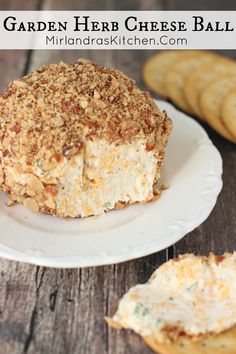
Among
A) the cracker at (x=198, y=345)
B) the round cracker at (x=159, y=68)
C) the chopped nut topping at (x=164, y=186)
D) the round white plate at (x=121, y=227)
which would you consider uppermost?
the round cracker at (x=159, y=68)

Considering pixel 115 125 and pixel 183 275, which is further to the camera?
pixel 115 125

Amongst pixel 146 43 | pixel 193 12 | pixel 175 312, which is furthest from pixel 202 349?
pixel 193 12

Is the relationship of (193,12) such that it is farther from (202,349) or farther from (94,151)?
(202,349)

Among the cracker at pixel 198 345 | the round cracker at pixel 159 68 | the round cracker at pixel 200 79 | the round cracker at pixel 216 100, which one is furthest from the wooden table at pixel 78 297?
the round cracker at pixel 159 68

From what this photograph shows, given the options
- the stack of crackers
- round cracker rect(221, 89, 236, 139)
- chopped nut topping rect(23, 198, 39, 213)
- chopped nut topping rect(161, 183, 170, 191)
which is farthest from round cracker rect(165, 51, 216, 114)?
chopped nut topping rect(23, 198, 39, 213)

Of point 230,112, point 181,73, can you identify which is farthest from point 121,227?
point 181,73

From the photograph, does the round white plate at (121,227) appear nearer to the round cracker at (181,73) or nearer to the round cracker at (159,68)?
the round cracker at (181,73)

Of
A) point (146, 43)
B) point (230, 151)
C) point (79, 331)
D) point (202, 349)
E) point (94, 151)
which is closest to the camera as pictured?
point (202, 349)

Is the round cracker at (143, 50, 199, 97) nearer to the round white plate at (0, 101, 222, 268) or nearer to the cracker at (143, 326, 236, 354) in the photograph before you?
the round white plate at (0, 101, 222, 268)
